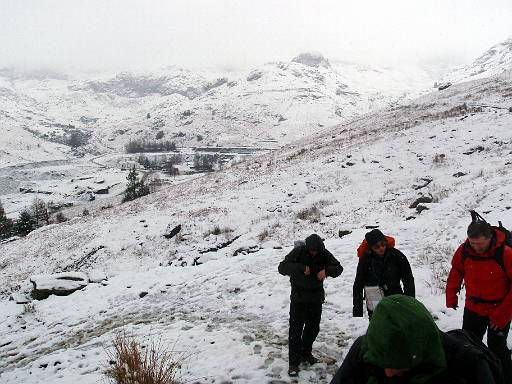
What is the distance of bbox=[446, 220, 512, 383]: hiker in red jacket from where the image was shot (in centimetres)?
449

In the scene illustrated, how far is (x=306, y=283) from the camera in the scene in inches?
236

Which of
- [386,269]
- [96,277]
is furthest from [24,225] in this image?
[386,269]

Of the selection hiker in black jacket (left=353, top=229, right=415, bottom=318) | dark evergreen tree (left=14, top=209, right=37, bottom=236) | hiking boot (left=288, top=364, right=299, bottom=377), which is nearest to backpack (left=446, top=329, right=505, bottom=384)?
hiker in black jacket (left=353, top=229, right=415, bottom=318)

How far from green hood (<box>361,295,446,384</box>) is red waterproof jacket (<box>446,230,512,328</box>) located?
9.41ft

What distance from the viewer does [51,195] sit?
125m

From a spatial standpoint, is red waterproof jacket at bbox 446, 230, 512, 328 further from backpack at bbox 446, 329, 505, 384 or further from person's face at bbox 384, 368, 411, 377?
person's face at bbox 384, 368, 411, 377

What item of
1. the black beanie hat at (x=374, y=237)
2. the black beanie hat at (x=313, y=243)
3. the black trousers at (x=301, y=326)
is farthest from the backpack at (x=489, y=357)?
the black trousers at (x=301, y=326)

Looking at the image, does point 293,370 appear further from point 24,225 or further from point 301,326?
point 24,225

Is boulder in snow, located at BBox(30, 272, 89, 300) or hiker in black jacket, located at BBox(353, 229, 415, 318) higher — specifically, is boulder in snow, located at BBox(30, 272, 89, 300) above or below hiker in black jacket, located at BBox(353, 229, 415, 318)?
below

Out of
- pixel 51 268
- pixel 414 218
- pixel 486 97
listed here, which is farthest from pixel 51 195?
pixel 414 218

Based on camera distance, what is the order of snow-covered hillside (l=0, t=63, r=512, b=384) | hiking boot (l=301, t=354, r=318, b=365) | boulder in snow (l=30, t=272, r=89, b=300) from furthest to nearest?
1. boulder in snow (l=30, t=272, r=89, b=300)
2. snow-covered hillside (l=0, t=63, r=512, b=384)
3. hiking boot (l=301, t=354, r=318, b=365)

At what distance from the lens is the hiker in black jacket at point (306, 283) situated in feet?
19.4

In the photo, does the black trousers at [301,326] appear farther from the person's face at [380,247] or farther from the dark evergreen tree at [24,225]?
the dark evergreen tree at [24,225]

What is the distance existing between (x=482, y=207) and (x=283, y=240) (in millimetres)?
8106
